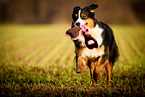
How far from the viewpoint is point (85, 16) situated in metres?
2.83

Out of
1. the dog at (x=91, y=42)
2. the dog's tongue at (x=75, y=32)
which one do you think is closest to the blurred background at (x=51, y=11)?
the dog at (x=91, y=42)

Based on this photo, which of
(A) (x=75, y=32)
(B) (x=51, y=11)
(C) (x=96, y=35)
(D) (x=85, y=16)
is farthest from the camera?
(B) (x=51, y=11)

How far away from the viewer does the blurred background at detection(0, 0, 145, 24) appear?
48.7m

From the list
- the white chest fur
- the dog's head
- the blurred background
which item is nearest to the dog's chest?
the white chest fur

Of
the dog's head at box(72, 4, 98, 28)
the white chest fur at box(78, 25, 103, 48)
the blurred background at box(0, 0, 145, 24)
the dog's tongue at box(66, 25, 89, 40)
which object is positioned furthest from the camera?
the blurred background at box(0, 0, 145, 24)

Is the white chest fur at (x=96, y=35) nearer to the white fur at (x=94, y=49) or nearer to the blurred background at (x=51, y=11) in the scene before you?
Answer: the white fur at (x=94, y=49)

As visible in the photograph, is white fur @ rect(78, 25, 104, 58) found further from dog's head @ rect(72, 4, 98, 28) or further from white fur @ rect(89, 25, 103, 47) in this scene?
dog's head @ rect(72, 4, 98, 28)

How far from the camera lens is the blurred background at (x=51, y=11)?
48719 mm

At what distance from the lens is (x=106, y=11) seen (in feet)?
155

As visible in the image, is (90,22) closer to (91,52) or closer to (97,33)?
(97,33)

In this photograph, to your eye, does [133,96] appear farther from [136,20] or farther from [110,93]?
[136,20]

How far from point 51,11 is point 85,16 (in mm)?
56753

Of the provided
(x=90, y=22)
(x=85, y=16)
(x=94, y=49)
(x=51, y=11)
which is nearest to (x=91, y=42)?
(x=94, y=49)

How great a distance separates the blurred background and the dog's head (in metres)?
47.6
